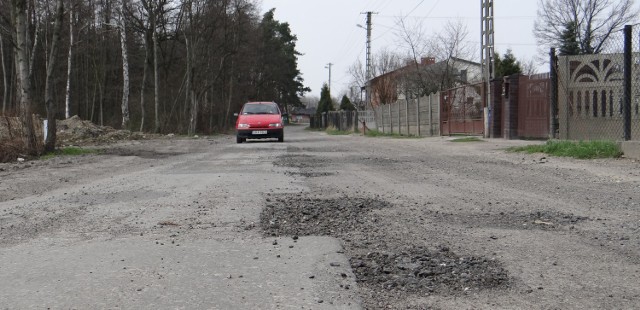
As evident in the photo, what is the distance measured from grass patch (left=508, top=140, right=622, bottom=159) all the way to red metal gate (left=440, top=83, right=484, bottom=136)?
875 centimetres

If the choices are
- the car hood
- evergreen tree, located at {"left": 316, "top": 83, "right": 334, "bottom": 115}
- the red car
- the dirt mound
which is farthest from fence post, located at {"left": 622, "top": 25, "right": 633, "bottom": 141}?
evergreen tree, located at {"left": 316, "top": 83, "right": 334, "bottom": 115}

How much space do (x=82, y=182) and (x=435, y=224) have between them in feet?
19.3

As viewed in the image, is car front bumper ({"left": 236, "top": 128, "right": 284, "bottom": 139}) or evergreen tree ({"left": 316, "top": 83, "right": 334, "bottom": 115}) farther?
evergreen tree ({"left": 316, "top": 83, "right": 334, "bottom": 115})

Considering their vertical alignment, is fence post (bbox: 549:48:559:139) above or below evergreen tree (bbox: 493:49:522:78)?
below

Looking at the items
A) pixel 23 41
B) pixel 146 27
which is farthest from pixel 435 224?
pixel 146 27

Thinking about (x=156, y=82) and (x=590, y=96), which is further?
(x=156, y=82)

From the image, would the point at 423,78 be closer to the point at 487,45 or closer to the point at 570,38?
the point at 570,38

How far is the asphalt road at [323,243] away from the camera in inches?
125

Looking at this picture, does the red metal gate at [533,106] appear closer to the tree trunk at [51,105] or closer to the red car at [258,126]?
the red car at [258,126]

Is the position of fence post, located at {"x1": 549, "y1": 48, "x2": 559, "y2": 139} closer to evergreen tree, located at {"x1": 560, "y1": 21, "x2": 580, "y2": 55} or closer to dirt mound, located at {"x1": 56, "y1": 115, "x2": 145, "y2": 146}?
dirt mound, located at {"x1": 56, "y1": 115, "x2": 145, "y2": 146}

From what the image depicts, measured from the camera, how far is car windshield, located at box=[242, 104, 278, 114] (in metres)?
22.6

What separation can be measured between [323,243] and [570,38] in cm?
4962

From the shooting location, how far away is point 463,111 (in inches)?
875

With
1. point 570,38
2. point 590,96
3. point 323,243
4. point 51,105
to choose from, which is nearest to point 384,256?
point 323,243
